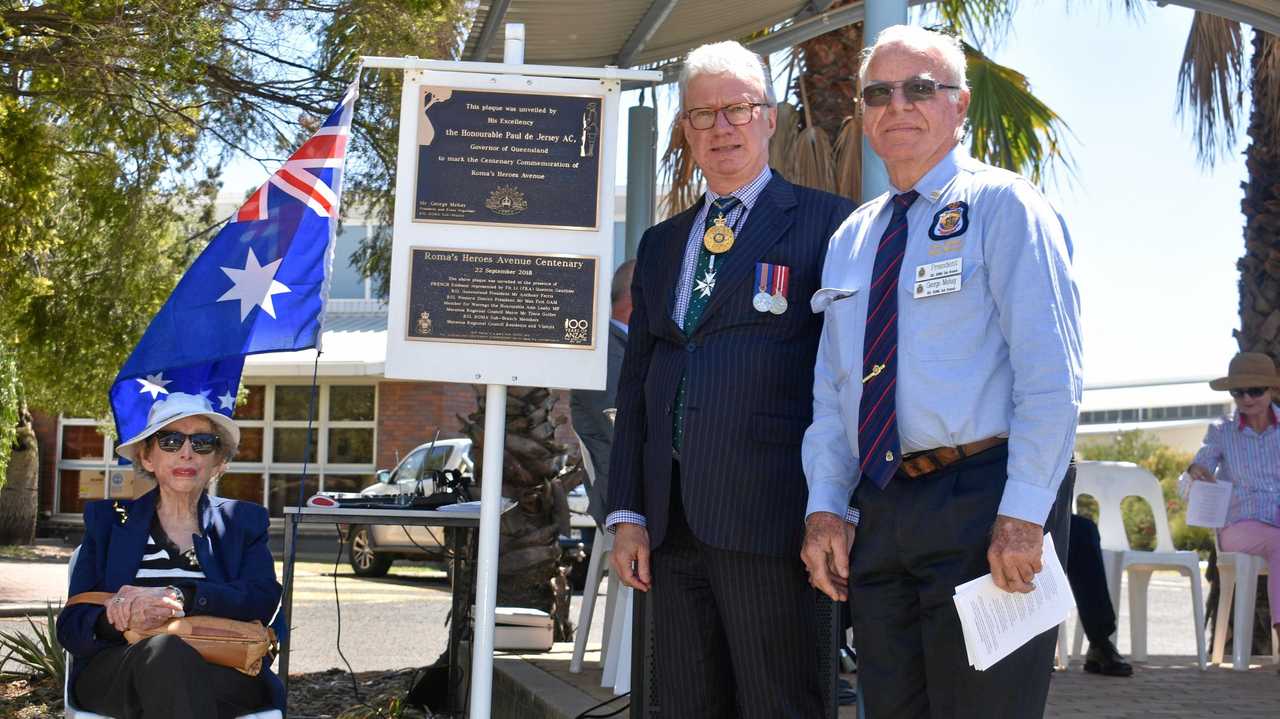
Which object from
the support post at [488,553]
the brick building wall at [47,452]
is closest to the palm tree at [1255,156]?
the support post at [488,553]

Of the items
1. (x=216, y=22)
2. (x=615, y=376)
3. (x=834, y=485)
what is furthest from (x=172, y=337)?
(x=834, y=485)

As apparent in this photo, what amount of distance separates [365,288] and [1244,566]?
23.3 metres

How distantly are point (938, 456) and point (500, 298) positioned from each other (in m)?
1.76

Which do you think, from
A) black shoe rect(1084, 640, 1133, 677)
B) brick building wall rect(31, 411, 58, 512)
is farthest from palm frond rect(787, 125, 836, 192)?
brick building wall rect(31, 411, 58, 512)

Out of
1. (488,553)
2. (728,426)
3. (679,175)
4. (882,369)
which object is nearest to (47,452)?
(679,175)

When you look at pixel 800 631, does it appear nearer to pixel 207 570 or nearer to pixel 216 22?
pixel 207 570

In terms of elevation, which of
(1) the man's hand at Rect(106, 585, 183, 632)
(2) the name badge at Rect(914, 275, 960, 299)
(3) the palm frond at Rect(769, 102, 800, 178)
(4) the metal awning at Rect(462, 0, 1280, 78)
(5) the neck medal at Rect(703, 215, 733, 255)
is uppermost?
(4) the metal awning at Rect(462, 0, 1280, 78)

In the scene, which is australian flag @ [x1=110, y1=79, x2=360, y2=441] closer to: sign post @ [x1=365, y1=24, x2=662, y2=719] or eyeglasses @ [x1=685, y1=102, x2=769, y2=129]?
sign post @ [x1=365, y1=24, x2=662, y2=719]

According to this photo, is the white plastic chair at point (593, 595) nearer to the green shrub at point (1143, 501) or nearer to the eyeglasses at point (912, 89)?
the eyeglasses at point (912, 89)

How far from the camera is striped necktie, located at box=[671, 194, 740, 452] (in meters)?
3.44

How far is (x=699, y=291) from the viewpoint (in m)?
3.52

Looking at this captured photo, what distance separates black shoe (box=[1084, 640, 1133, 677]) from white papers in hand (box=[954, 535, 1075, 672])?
467cm

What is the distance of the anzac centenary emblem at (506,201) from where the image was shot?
422 centimetres

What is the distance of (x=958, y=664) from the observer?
2.77 meters
